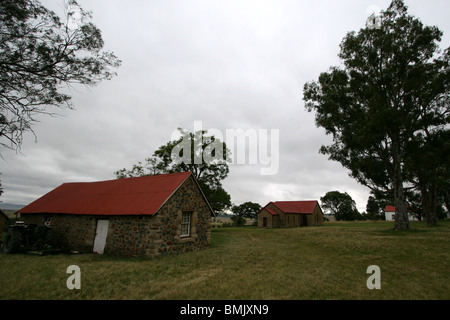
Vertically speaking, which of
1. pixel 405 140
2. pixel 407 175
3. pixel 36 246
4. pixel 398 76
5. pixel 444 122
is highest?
pixel 398 76

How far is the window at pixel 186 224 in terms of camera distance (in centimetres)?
1533

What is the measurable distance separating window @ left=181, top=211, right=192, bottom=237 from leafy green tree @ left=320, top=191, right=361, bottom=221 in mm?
75896

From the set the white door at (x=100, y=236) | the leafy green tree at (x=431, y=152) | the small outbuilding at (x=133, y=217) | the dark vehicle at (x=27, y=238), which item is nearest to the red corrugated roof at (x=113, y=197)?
the small outbuilding at (x=133, y=217)

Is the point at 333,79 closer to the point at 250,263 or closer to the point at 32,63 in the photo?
the point at 250,263

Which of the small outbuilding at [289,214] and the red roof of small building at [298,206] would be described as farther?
the red roof of small building at [298,206]

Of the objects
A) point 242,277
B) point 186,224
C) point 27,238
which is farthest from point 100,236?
point 242,277

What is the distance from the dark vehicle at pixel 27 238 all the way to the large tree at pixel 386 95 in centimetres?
2640

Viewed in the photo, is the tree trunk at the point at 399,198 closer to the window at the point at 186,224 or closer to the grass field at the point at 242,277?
the grass field at the point at 242,277

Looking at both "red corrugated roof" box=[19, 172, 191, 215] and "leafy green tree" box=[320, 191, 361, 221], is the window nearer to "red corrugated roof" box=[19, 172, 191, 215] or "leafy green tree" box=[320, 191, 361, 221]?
"red corrugated roof" box=[19, 172, 191, 215]

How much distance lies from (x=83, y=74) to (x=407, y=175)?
37.1m

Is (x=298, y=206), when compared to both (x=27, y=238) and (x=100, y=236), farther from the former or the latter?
(x=27, y=238)

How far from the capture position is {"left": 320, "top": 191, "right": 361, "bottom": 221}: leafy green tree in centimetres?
7638

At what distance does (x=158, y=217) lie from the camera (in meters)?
13.0

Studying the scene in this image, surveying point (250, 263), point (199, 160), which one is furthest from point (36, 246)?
point (199, 160)
